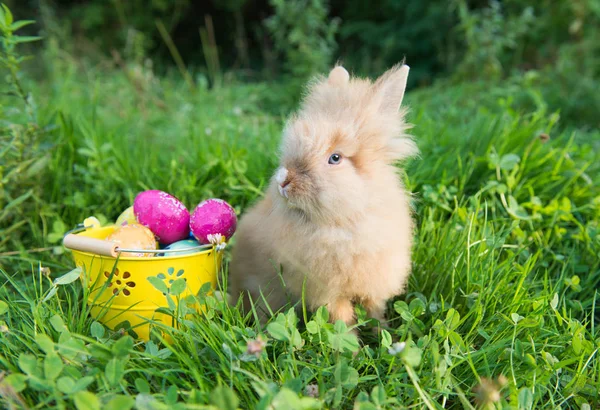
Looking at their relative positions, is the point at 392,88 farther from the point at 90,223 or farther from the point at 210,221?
the point at 90,223

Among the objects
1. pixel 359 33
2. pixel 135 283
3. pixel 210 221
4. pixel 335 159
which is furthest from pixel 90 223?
pixel 359 33

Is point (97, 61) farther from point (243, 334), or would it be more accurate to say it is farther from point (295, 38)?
point (243, 334)

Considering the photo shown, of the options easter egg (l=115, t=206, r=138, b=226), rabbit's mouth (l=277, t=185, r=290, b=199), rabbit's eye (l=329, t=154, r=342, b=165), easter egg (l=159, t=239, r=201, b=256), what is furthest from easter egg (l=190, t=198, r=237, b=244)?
rabbit's eye (l=329, t=154, r=342, b=165)

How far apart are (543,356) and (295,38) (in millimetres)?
4533

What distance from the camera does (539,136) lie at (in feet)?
9.27

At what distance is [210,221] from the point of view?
6.68ft

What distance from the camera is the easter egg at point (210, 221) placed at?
204 centimetres

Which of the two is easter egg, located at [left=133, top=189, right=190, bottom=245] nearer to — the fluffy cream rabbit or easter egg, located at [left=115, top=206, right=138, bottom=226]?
easter egg, located at [left=115, top=206, right=138, bottom=226]

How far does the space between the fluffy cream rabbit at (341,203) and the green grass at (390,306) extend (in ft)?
0.54

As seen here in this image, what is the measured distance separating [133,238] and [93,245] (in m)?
0.18

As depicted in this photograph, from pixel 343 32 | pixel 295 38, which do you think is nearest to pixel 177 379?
A: pixel 295 38

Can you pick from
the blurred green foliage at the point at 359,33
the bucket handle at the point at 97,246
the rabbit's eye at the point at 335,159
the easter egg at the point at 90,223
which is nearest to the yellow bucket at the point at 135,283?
the bucket handle at the point at 97,246

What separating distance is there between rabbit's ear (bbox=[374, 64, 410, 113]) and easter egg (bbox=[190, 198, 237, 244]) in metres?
0.78

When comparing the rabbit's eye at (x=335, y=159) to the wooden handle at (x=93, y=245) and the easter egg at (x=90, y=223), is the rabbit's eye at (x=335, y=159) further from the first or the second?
the easter egg at (x=90, y=223)
